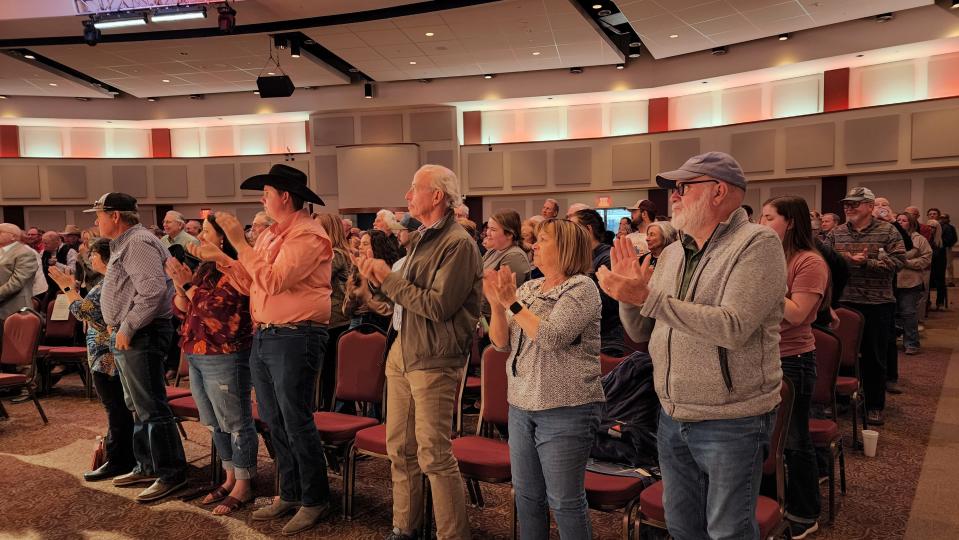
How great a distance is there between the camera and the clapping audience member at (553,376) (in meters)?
2.21

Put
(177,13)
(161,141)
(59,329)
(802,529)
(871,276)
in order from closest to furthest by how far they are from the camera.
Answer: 1. (802,529)
2. (871,276)
3. (59,329)
4. (177,13)
5. (161,141)

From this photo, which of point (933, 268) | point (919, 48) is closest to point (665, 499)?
point (933, 268)

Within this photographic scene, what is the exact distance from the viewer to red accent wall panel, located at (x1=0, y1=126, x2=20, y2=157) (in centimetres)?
1611

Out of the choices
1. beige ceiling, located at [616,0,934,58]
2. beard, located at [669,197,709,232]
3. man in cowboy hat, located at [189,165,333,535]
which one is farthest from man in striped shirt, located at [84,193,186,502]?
beige ceiling, located at [616,0,934,58]

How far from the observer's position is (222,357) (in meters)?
3.31

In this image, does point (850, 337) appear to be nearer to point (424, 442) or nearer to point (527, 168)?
point (424, 442)

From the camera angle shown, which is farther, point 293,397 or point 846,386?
point 846,386

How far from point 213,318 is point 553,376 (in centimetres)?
186

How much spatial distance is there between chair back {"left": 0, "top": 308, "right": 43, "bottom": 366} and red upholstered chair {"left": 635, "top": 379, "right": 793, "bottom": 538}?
16.3 ft

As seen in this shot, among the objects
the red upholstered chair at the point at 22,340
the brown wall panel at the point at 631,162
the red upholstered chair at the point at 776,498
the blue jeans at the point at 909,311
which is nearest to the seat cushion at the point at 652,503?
the red upholstered chair at the point at 776,498

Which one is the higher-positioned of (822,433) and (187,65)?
(187,65)

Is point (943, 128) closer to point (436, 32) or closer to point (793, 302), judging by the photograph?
point (436, 32)

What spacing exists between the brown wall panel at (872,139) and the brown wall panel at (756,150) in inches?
50.1

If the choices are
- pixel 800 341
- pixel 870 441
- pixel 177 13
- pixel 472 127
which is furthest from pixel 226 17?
pixel 870 441
